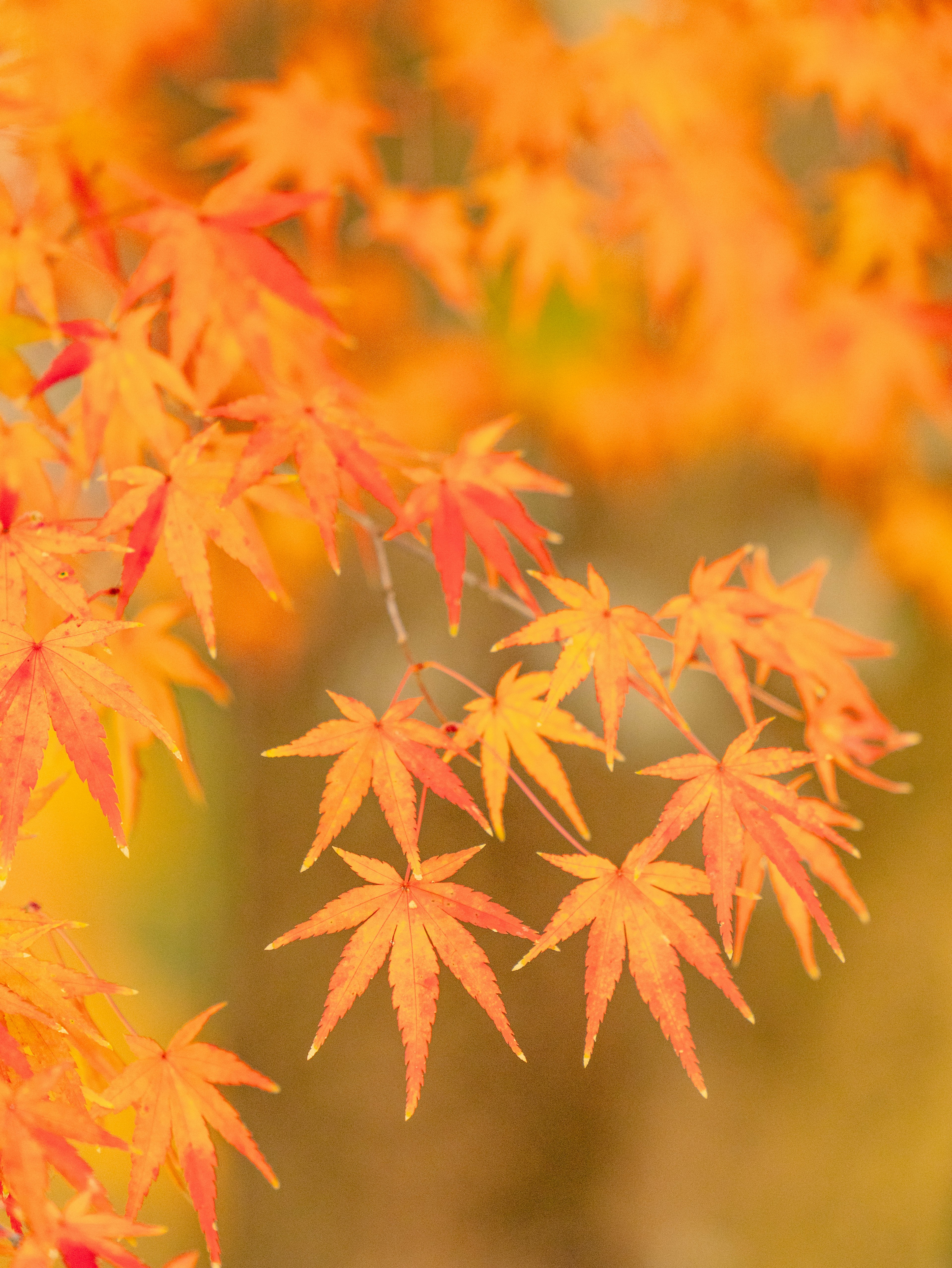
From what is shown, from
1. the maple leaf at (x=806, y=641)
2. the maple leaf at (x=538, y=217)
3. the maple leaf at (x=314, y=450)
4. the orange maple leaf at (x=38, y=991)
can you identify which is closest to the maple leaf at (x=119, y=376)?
the maple leaf at (x=314, y=450)

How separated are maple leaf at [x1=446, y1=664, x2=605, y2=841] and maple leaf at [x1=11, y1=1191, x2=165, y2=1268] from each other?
1.60 feet

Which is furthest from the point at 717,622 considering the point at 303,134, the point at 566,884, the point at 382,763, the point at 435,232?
the point at 566,884

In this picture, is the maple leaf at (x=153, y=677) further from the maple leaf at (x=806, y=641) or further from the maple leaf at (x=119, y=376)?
the maple leaf at (x=806, y=641)

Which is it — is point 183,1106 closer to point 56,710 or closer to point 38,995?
point 38,995

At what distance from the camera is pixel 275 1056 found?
2689 mm

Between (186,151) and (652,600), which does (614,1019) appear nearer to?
(652,600)

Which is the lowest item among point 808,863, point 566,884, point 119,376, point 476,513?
point 566,884

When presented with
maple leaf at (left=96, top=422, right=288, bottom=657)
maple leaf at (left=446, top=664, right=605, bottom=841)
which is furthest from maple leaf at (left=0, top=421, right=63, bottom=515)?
maple leaf at (left=446, top=664, right=605, bottom=841)

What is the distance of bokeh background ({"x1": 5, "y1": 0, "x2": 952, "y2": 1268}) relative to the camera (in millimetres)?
2668

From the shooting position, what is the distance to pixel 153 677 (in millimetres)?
1351

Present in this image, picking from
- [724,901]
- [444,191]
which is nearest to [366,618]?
[444,191]

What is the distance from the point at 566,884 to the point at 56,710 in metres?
2.05

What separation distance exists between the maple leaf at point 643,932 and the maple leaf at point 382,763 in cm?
13

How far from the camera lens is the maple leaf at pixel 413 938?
0.87 metres
